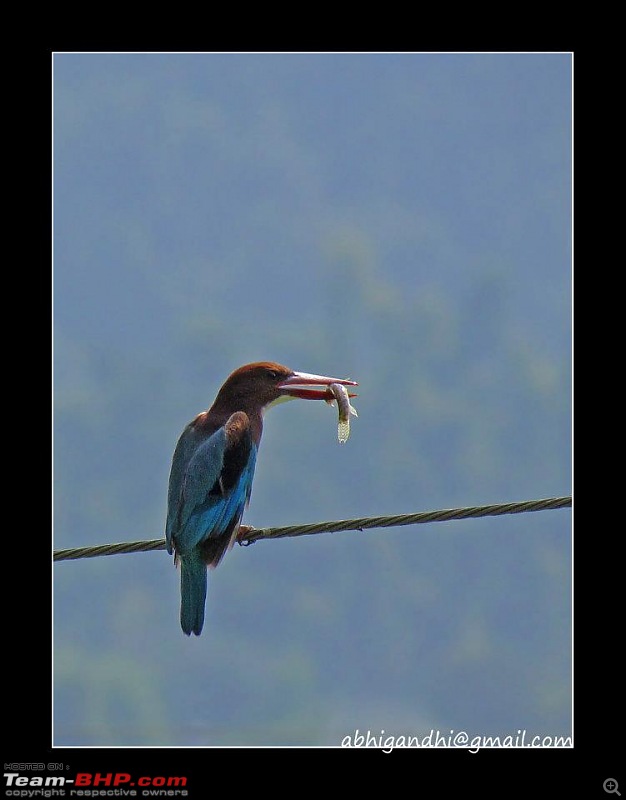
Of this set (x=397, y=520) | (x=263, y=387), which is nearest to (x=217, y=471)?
(x=263, y=387)

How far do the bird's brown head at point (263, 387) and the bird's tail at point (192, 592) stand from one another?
1.03m

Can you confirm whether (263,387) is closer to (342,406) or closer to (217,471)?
(342,406)

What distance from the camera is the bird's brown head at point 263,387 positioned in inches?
328

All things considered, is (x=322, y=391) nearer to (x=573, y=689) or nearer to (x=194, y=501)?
(x=194, y=501)

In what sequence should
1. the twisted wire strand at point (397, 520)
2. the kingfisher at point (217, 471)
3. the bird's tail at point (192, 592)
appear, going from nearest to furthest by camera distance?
the twisted wire strand at point (397, 520) → the bird's tail at point (192, 592) → the kingfisher at point (217, 471)

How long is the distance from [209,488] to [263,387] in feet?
2.89

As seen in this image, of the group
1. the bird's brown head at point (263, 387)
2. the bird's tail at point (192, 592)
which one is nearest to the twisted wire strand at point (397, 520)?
the bird's tail at point (192, 592)

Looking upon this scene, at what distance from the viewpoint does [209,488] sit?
7738 mm

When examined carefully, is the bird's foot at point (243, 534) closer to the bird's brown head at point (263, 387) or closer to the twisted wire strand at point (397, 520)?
the bird's brown head at point (263, 387)

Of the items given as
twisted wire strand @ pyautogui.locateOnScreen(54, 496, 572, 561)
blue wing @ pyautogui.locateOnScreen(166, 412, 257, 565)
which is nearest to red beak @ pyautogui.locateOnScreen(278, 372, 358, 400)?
blue wing @ pyautogui.locateOnScreen(166, 412, 257, 565)

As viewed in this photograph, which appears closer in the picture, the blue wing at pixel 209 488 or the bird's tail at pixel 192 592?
the bird's tail at pixel 192 592
